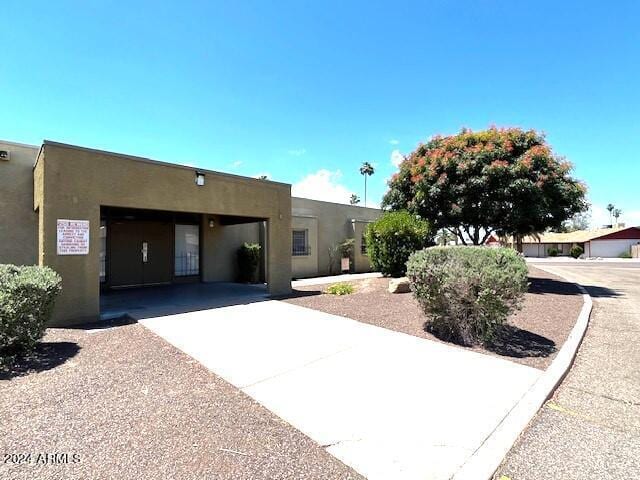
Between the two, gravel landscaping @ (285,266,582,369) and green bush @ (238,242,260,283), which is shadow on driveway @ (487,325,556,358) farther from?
green bush @ (238,242,260,283)

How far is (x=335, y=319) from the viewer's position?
7.46 metres

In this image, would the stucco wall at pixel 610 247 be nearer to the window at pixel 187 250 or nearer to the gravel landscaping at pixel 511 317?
the gravel landscaping at pixel 511 317

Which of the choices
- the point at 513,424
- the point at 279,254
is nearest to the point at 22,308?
the point at 513,424

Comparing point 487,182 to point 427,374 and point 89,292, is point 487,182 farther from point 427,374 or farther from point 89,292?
point 89,292

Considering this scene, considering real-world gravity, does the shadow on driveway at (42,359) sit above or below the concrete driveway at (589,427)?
above

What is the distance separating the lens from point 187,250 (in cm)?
1418

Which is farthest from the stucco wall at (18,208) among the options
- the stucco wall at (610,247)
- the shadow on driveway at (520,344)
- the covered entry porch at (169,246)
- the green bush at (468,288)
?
the stucco wall at (610,247)

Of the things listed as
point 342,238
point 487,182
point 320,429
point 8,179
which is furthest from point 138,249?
point 487,182

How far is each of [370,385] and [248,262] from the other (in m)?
11.4

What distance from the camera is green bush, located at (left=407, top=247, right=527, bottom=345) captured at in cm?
550

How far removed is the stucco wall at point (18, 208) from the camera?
8719 millimetres

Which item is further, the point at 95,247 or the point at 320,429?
the point at 95,247

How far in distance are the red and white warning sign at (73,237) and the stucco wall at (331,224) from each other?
34.0ft

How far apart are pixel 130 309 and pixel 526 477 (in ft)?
28.7
